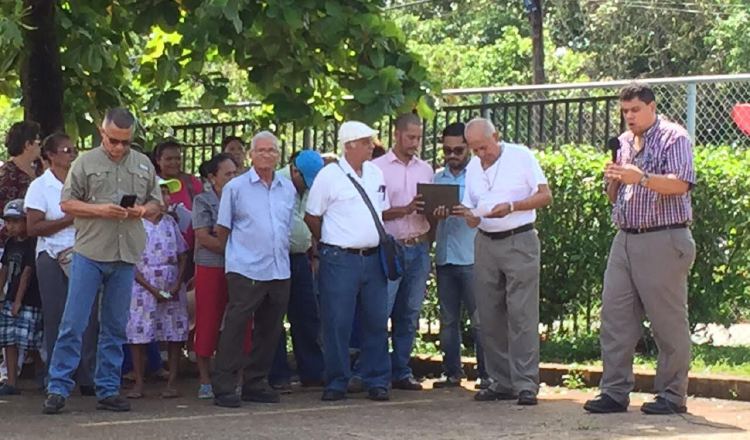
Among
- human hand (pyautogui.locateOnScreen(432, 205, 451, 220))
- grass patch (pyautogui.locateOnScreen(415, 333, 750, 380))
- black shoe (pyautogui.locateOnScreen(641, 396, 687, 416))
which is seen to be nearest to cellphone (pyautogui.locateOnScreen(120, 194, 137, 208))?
human hand (pyautogui.locateOnScreen(432, 205, 451, 220))

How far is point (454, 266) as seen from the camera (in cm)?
1097

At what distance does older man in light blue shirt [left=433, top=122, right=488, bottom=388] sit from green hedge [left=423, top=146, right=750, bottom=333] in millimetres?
1331

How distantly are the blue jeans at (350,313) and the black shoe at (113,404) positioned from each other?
4.83ft

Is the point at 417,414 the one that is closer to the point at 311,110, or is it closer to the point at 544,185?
the point at 544,185

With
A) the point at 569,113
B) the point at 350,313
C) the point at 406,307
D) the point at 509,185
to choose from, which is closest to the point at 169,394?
the point at 350,313

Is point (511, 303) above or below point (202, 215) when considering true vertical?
below

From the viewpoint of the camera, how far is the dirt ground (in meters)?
8.71

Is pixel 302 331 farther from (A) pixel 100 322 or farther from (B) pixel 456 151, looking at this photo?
(A) pixel 100 322

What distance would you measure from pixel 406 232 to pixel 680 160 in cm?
251

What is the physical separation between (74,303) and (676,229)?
149 inches

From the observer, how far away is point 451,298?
1104 centimetres

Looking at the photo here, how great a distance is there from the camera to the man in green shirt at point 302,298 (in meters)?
10.9

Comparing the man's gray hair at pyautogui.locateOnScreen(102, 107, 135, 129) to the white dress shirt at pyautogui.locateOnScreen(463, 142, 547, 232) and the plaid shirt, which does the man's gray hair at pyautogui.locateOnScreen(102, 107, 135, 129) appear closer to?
the white dress shirt at pyautogui.locateOnScreen(463, 142, 547, 232)

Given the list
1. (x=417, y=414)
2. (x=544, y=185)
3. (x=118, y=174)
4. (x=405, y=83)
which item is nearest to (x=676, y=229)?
(x=544, y=185)
